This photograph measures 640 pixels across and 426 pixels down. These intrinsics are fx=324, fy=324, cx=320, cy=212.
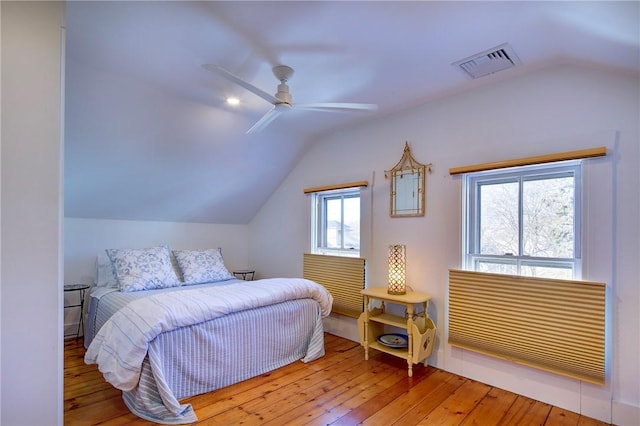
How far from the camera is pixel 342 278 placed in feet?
11.7

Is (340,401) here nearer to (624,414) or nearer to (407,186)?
(624,414)

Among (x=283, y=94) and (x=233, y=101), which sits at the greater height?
(x=233, y=101)

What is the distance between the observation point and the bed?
6.62 ft

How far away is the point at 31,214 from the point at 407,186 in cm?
270

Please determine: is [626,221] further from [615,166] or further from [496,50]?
[496,50]

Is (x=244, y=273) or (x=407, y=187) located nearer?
(x=407, y=187)

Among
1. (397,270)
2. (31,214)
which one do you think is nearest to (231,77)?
(31,214)

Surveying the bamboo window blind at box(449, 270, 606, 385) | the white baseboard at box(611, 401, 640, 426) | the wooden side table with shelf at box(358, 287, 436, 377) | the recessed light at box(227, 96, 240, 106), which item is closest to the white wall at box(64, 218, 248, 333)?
the recessed light at box(227, 96, 240, 106)

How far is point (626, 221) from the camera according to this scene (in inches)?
78.5

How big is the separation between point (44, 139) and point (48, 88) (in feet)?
0.76

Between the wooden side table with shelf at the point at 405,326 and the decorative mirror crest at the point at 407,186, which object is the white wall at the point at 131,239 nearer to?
the wooden side table with shelf at the point at 405,326

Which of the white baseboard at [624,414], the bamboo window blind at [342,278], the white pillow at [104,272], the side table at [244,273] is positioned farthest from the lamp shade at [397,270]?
the white pillow at [104,272]

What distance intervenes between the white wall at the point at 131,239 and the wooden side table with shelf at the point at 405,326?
2245mm

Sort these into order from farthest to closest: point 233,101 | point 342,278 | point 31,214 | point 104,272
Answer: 1. point 342,278
2. point 104,272
3. point 233,101
4. point 31,214
